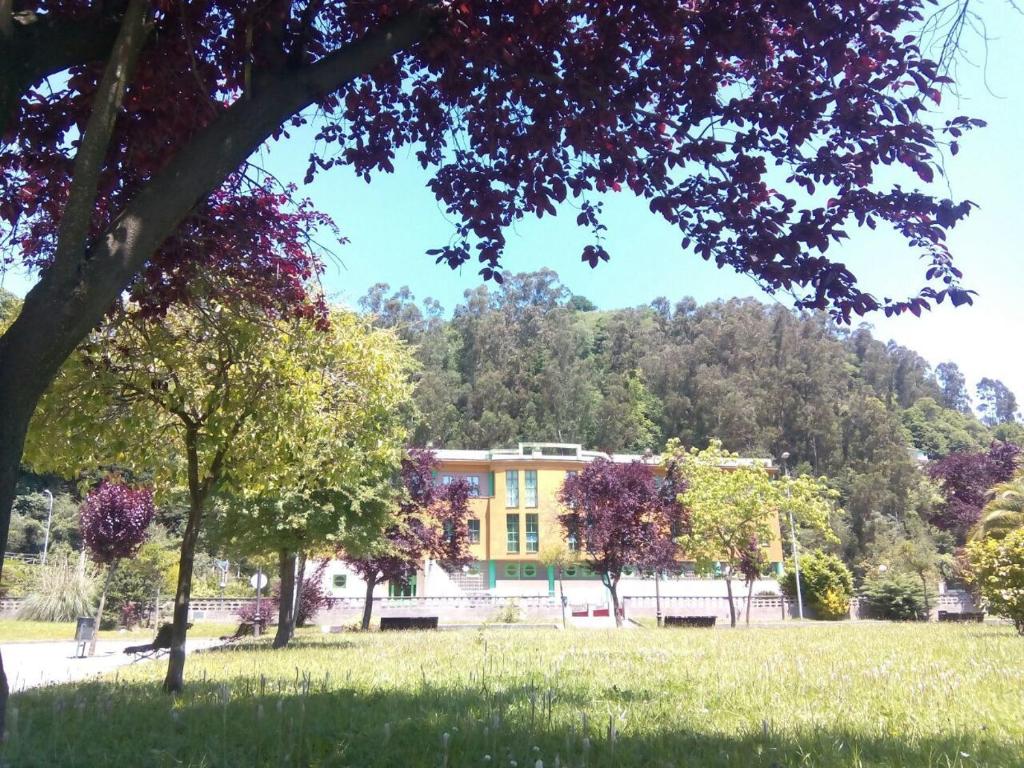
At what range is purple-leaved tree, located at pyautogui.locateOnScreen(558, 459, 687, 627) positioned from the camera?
2886 cm

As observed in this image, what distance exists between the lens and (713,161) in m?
4.53

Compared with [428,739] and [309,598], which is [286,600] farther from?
[309,598]

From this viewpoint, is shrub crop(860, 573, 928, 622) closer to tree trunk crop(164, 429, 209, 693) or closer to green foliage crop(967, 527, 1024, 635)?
green foliage crop(967, 527, 1024, 635)

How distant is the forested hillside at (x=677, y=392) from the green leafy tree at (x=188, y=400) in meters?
57.6

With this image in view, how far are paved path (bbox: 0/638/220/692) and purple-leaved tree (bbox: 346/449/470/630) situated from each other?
8.55 meters

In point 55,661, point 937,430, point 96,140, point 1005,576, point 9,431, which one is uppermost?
point 937,430

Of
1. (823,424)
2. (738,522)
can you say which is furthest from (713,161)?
(823,424)

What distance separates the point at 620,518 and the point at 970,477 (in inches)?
992

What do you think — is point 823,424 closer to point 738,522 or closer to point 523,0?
point 738,522

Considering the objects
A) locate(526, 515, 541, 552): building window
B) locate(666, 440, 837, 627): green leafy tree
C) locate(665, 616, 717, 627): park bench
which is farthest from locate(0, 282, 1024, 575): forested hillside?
locate(665, 616, 717, 627): park bench

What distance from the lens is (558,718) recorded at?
4770 mm

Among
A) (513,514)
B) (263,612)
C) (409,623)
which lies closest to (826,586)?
(513,514)

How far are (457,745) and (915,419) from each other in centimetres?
10623

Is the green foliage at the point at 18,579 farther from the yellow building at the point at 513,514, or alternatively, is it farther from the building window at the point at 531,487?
the building window at the point at 531,487
